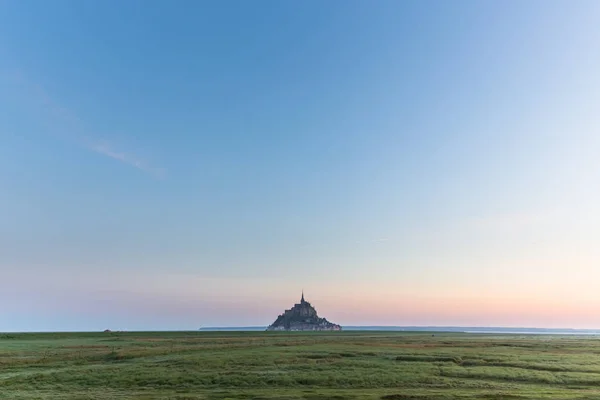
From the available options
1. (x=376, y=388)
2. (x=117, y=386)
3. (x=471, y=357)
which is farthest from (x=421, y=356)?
(x=117, y=386)

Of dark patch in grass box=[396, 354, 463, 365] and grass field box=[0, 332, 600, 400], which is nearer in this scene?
grass field box=[0, 332, 600, 400]

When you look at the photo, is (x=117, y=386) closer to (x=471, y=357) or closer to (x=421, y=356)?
(x=421, y=356)

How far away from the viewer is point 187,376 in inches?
→ 1614

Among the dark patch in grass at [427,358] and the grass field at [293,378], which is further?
the dark patch in grass at [427,358]

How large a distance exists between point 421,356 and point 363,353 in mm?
8884

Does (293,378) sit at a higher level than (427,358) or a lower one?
lower

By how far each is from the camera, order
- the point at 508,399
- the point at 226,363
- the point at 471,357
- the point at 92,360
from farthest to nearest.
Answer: the point at 471,357
the point at 92,360
the point at 226,363
the point at 508,399

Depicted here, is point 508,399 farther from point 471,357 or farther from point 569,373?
point 471,357

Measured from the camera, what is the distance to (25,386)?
119ft

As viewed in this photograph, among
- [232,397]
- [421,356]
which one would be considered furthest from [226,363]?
[421,356]

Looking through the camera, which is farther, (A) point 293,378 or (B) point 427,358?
(B) point 427,358

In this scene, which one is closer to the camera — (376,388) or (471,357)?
(376,388)

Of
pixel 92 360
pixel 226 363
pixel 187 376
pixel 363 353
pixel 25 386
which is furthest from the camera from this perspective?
pixel 363 353

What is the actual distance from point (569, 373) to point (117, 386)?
150ft
